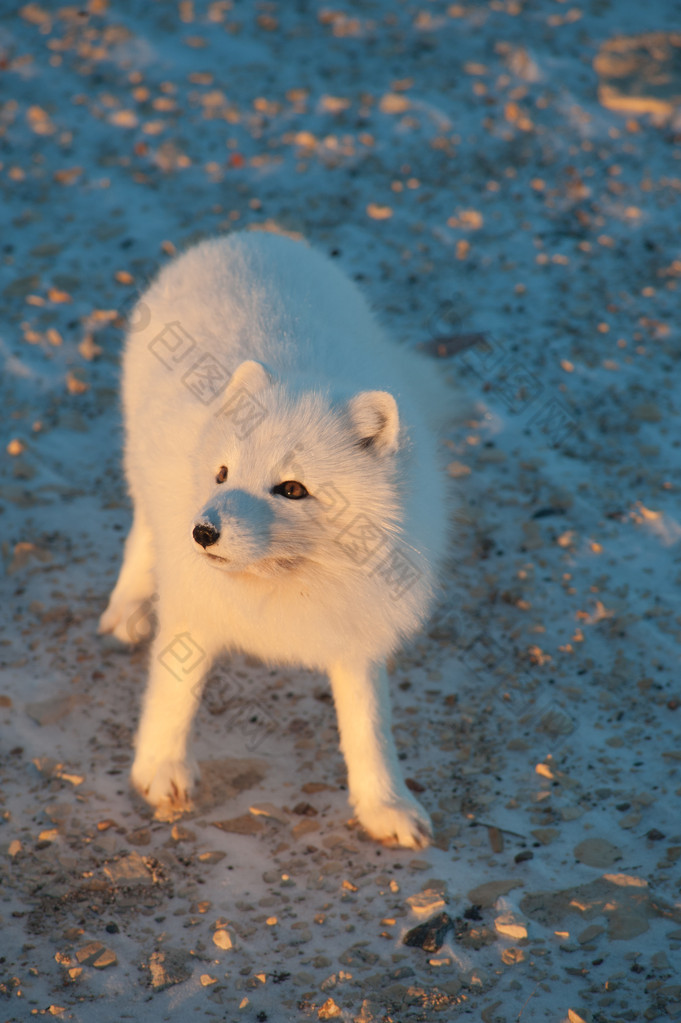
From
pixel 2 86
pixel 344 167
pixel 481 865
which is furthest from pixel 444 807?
pixel 2 86

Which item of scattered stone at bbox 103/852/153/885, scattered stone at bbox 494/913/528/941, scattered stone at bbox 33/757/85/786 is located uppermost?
scattered stone at bbox 494/913/528/941

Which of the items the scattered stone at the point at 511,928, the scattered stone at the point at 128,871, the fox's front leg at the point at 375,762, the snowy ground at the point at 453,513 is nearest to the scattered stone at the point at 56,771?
the snowy ground at the point at 453,513

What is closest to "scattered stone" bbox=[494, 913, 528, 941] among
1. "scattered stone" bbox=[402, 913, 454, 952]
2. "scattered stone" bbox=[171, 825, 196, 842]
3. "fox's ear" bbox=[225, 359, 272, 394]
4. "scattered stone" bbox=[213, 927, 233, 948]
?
"scattered stone" bbox=[402, 913, 454, 952]

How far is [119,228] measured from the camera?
6.73 m

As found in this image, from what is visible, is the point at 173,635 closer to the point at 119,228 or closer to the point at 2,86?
the point at 119,228

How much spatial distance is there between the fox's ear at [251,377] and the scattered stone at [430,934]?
1855 millimetres

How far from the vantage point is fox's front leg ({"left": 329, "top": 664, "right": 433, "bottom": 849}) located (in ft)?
11.2

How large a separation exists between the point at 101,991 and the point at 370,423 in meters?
1.95

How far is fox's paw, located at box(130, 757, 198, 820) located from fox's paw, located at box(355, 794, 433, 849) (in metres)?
0.69

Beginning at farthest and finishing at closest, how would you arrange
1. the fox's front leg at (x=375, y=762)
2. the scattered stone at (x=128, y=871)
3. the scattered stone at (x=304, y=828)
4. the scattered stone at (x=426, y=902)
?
the scattered stone at (x=304, y=828) → the fox's front leg at (x=375, y=762) → the scattered stone at (x=128, y=871) → the scattered stone at (x=426, y=902)

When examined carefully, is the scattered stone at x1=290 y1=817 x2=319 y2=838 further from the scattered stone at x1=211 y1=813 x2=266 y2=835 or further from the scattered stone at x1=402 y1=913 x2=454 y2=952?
the scattered stone at x1=402 y1=913 x2=454 y2=952

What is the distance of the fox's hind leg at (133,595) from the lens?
168 inches

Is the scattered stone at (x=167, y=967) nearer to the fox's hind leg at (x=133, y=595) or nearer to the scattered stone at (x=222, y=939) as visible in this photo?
the scattered stone at (x=222, y=939)

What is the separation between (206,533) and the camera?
2.61 metres
